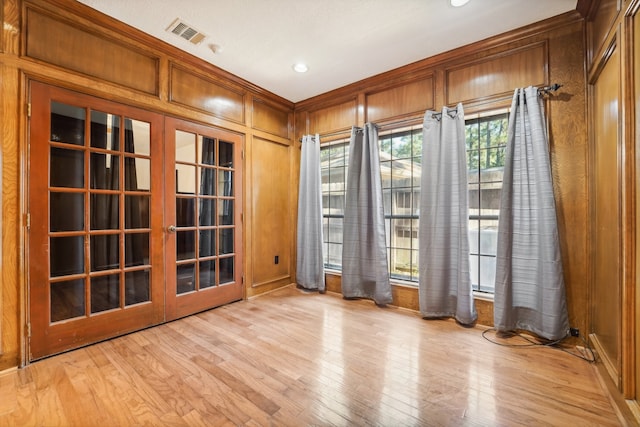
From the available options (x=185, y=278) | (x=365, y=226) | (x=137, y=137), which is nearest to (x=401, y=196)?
(x=365, y=226)

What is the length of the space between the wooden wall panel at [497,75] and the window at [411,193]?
27 centimetres

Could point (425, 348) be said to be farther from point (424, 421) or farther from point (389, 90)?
point (389, 90)

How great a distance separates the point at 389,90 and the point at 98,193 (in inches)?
125

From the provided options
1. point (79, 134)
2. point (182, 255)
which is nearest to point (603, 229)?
point (182, 255)

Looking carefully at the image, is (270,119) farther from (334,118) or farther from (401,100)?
(401,100)

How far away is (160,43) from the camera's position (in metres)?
2.63

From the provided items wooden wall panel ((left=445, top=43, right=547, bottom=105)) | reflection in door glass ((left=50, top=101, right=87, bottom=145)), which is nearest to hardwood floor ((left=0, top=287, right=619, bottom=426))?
reflection in door glass ((left=50, top=101, right=87, bottom=145))

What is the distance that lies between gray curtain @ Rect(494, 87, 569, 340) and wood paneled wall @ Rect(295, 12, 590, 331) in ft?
0.50

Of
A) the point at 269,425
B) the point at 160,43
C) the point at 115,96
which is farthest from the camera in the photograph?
the point at 160,43

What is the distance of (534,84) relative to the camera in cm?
244

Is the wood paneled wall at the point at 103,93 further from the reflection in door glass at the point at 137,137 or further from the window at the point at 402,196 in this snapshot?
the window at the point at 402,196

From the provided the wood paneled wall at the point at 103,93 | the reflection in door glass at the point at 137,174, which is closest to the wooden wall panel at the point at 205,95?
the wood paneled wall at the point at 103,93

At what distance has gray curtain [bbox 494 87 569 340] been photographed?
2.23 metres

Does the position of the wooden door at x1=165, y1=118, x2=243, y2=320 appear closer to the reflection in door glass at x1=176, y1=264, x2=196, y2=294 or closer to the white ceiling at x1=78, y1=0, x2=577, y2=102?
the reflection in door glass at x1=176, y1=264, x2=196, y2=294
